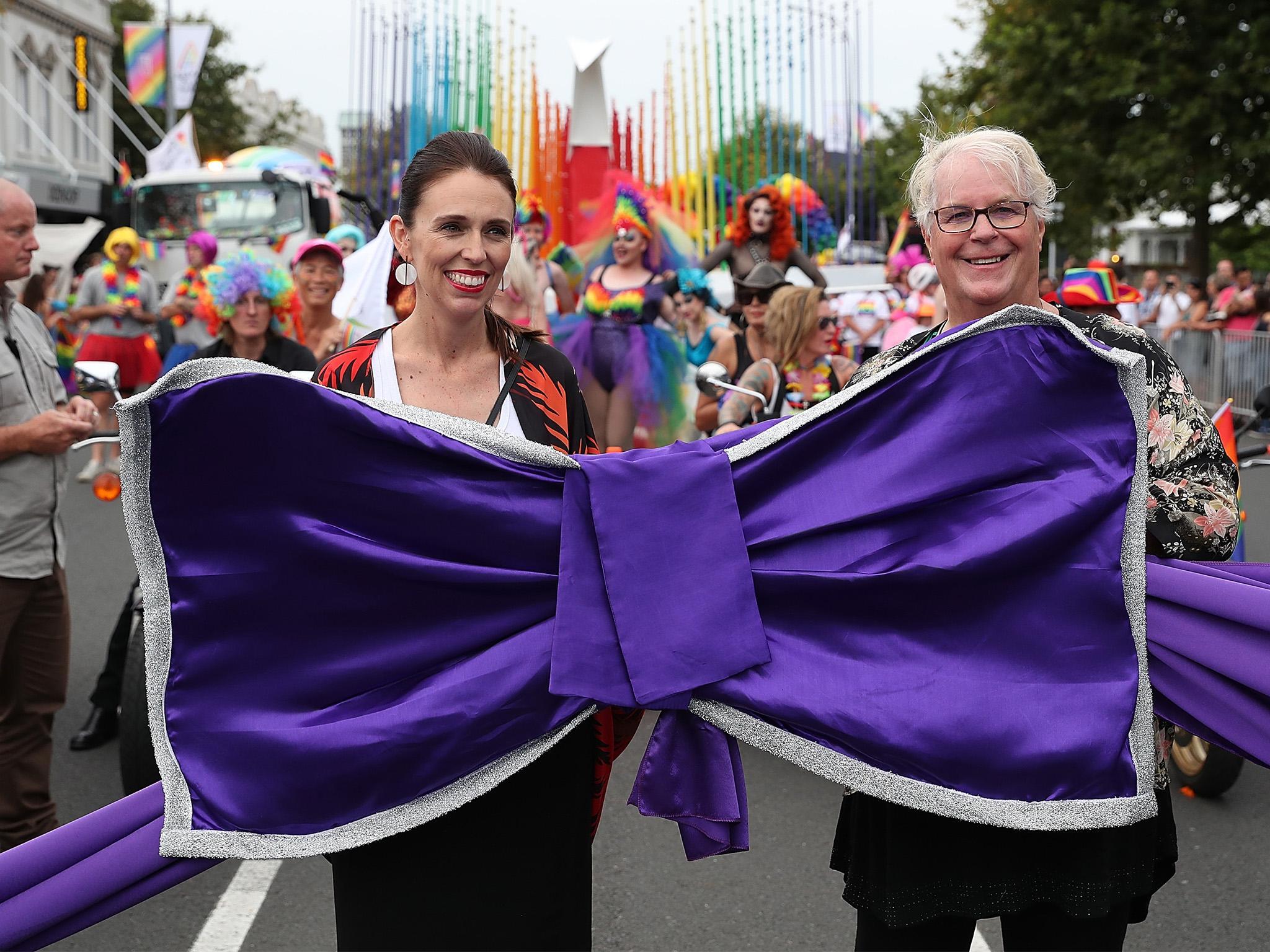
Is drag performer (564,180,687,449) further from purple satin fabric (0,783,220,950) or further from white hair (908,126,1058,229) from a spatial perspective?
purple satin fabric (0,783,220,950)

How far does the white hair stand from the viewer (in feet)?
8.24

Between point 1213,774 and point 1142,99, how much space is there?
23.2 m

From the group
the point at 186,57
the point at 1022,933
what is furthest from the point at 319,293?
the point at 186,57

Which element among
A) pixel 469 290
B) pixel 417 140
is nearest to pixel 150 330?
pixel 417 140

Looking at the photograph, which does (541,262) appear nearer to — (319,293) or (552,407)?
(319,293)

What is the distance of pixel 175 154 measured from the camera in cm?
2006

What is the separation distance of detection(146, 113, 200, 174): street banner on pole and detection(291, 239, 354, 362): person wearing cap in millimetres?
14410

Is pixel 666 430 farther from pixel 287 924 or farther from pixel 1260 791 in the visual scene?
pixel 287 924

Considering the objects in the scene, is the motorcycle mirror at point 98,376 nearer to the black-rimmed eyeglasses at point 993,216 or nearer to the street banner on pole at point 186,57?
the black-rimmed eyeglasses at point 993,216

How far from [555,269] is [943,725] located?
7.74m

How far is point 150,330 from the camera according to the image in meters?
13.4

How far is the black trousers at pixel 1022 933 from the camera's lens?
7.57 feet

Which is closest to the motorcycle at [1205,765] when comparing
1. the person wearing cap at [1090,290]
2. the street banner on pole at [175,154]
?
the person wearing cap at [1090,290]

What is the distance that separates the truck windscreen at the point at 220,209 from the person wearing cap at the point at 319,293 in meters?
11.9
